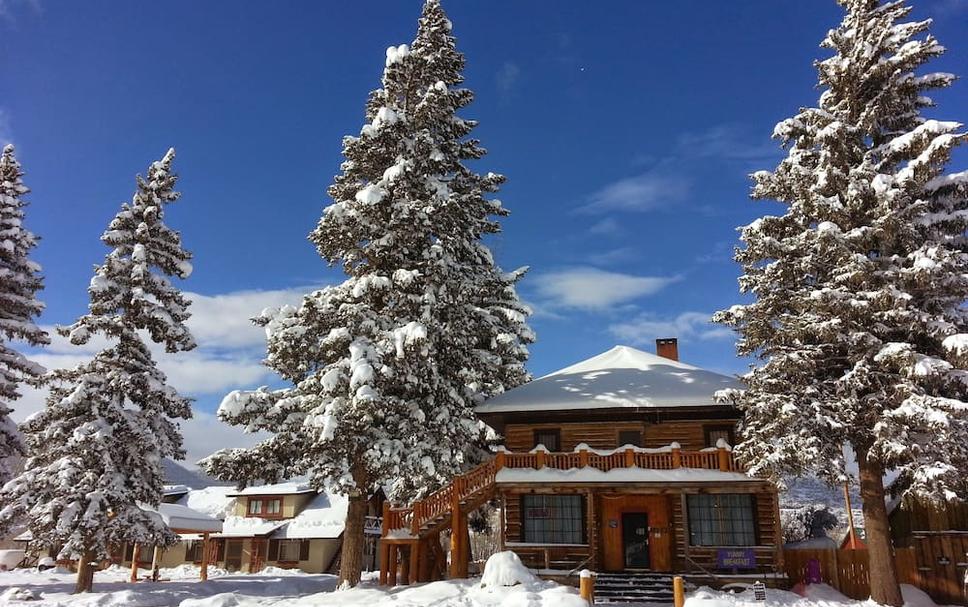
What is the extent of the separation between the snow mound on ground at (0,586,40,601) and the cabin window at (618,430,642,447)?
21435mm

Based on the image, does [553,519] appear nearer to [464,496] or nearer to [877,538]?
[464,496]

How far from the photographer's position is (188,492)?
5994 cm

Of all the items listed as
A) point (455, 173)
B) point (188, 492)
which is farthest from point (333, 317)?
point (188, 492)

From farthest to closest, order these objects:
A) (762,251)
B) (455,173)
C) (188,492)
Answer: (188,492) → (455,173) → (762,251)

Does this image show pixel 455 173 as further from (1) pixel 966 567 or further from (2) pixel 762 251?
(1) pixel 966 567

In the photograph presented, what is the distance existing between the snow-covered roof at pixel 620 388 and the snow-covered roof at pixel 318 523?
2309 centimetres

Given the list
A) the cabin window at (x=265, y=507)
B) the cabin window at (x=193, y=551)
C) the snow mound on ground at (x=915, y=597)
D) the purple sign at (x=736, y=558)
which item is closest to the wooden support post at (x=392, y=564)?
the purple sign at (x=736, y=558)

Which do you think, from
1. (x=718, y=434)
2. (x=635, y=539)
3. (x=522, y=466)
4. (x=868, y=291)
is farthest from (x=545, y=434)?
(x=868, y=291)

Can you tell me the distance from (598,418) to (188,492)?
1847 inches

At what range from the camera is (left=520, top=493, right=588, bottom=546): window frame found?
25672mm

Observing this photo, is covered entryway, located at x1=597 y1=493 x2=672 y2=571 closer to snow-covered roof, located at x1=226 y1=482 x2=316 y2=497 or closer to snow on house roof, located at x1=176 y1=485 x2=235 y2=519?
snow-covered roof, located at x1=226 y1=482 x2=316 y2=497

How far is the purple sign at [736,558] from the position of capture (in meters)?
22.7

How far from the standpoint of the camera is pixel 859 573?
67.4 feet

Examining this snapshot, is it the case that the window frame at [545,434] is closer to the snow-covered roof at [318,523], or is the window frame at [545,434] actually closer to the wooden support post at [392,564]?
the wooden support post at [392,564]
